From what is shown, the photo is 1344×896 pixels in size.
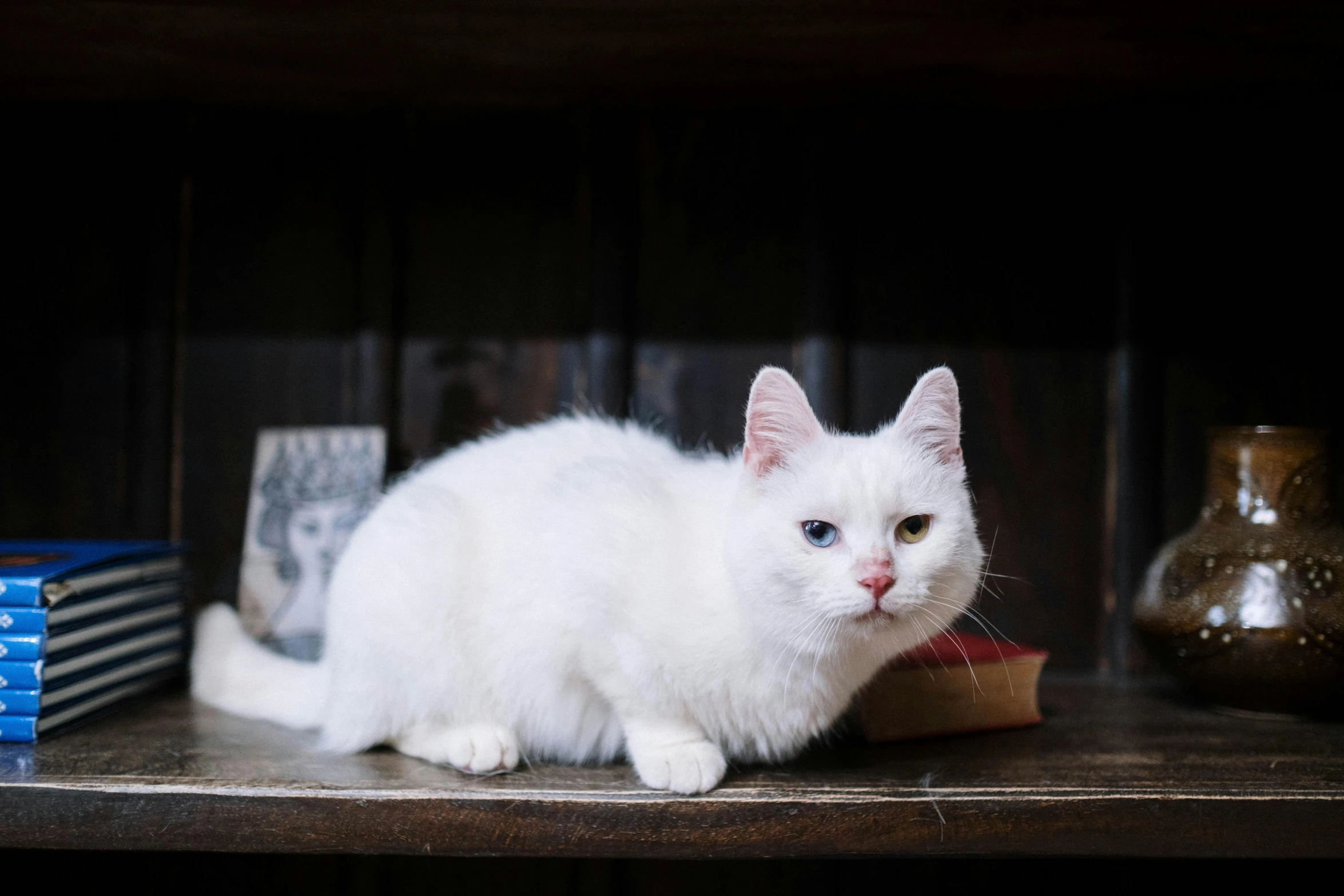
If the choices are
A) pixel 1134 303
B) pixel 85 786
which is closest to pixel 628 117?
pixel 1134 303

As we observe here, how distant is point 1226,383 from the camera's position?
1.30 metres

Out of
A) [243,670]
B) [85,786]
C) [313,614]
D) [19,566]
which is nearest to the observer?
[85,786]

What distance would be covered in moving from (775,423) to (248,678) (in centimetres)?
73

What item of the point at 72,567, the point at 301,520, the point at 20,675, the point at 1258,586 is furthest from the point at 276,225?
the point at 1258,586

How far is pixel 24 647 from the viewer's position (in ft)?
3.08

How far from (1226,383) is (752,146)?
759 mm

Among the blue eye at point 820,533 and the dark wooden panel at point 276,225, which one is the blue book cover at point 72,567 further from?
the blue eye at point 820,533

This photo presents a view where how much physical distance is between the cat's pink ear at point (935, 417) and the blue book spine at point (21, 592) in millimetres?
897

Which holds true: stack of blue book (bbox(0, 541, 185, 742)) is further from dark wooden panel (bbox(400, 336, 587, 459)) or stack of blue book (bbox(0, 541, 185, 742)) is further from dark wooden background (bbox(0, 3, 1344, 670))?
dark wooden panel (bbox(400, 336, 587, 459))

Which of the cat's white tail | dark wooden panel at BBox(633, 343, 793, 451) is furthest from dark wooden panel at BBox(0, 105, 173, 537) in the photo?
dark wooden panel at BBox(633, 343, 793, 451)

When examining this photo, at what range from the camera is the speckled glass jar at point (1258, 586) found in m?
1.01

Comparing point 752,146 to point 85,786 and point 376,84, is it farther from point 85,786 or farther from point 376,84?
point 85,786

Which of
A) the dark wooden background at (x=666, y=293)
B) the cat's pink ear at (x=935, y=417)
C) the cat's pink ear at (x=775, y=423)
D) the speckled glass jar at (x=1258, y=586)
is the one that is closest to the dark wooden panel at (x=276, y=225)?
the dark wooden background at (x=666, y=293)

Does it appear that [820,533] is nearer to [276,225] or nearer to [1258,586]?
[1258,586]
